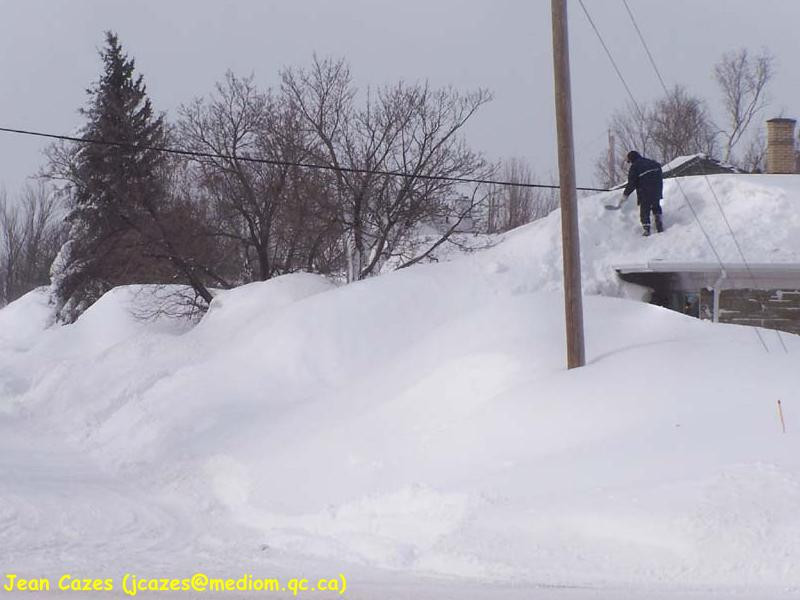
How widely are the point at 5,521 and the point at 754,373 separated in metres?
8.29

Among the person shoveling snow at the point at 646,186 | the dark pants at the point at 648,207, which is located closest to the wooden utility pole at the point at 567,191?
the person shoveling snow at the point at 646,186

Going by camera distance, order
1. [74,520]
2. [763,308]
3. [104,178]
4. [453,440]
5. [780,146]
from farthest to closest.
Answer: [104,178] < [780,146] < [763,308] < [453,440] < [74,520]

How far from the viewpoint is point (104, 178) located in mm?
36688

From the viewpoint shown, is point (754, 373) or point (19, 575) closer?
point (19, 575)

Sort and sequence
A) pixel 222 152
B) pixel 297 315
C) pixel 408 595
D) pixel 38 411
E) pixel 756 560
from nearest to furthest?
1. pixel 408 595
2. pixel 756 560
3. pixel 297 315
4. pixel 38 411
5. pixel 222 152

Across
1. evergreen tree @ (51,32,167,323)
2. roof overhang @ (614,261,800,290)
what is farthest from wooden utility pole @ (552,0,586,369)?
evergreen tree @ (51,32,167,323)

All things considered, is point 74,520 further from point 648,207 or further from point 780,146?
point 780,146

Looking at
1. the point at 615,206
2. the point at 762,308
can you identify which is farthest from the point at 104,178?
the point at 762,308

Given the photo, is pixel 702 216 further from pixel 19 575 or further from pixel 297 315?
pixel 19 575

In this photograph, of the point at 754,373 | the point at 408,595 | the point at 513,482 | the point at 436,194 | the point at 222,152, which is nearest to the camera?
the point at 408,595

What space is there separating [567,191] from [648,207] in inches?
216

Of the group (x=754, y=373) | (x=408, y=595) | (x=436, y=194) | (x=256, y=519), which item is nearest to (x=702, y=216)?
(x=754, y=373)

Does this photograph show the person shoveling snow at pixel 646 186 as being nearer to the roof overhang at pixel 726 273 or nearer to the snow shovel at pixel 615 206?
the snow shovel at pixel 615 206

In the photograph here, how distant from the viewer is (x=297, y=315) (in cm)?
1645
